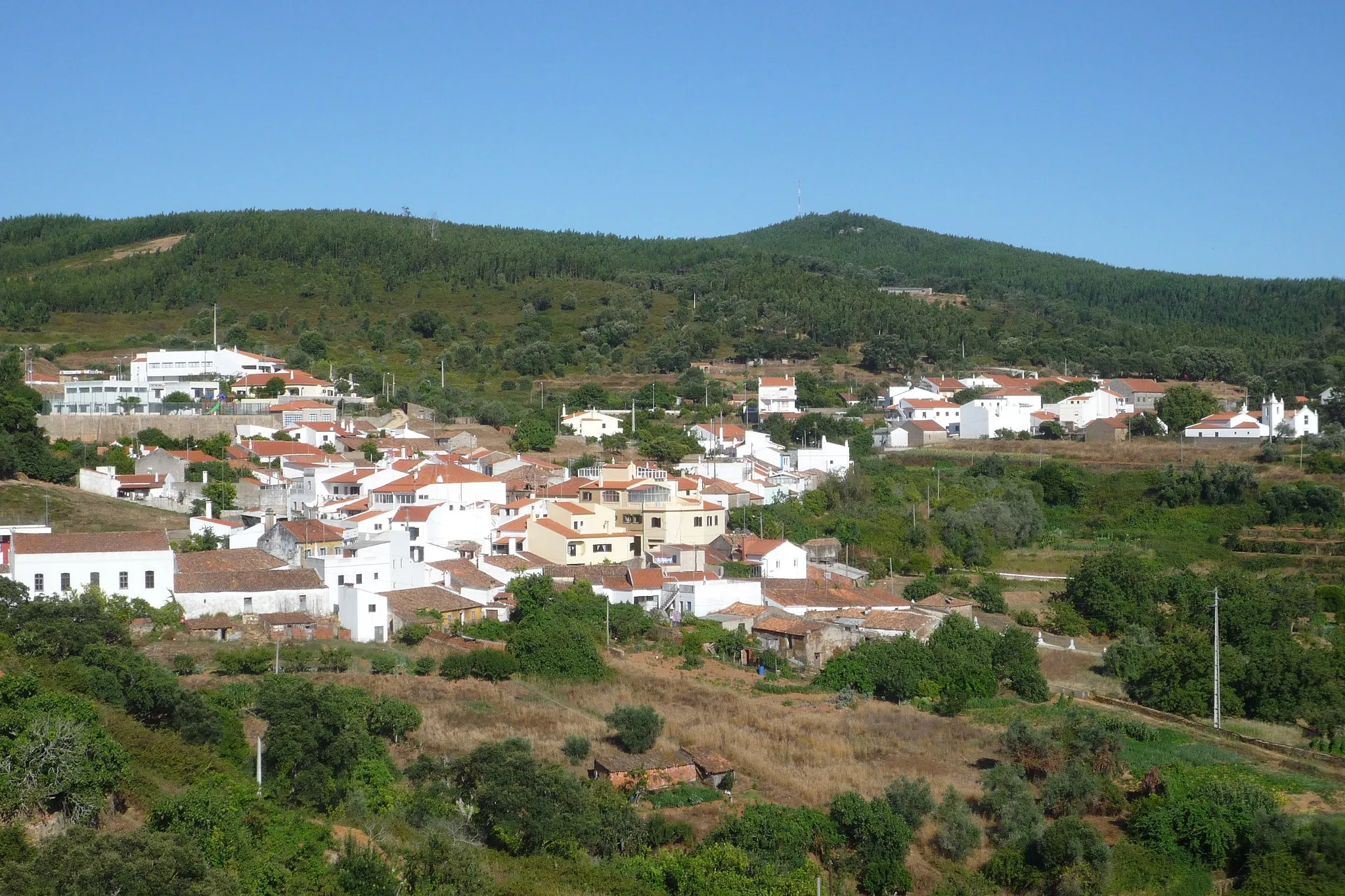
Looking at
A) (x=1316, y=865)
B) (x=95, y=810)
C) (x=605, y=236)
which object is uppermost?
(x=605, y=236)

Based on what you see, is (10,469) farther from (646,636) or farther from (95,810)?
(95,810)

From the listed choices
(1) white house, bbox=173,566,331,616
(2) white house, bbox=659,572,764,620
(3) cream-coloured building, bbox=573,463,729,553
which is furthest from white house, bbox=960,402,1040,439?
(1) white house, bbox=173,566,331,616

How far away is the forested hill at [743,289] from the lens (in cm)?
7900

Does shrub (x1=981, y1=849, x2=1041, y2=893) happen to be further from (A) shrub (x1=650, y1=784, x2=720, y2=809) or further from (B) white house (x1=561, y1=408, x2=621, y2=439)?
(B) white house (x1=561, y1=408, x2=621, y2=439)

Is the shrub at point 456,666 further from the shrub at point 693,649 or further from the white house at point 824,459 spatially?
the white house at point 824,459

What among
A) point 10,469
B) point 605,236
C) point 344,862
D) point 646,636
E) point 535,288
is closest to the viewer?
point 344,862

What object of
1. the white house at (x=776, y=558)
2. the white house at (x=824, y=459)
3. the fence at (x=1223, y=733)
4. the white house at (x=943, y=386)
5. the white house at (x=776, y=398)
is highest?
the white house at (x=943, y=386)

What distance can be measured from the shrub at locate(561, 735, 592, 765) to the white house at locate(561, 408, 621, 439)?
3344 cm

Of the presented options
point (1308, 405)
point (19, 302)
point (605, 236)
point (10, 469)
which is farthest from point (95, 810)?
point (605, 236)

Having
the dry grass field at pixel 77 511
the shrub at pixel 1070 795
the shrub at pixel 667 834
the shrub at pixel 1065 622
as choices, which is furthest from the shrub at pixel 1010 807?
the dry grass field at pixel 77 511

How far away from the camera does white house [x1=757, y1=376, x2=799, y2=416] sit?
199ft

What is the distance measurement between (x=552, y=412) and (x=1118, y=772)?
123ft

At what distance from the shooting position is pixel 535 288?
90.1 metres

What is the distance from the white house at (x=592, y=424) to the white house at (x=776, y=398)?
7.81 meters
